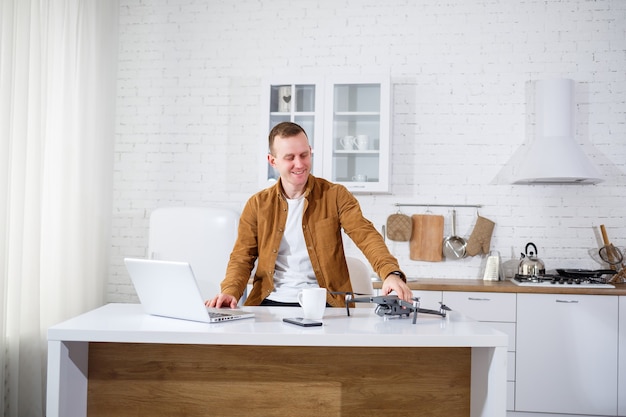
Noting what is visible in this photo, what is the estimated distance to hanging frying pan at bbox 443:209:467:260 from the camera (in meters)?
4.48

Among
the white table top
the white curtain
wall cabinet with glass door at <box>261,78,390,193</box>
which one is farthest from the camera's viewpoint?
wall cabinet with glass door at <box>261,78,390,193</box>

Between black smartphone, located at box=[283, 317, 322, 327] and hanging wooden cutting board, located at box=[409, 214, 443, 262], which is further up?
hanging wooden cutting board, located at box=[409, 214, 443, 262]

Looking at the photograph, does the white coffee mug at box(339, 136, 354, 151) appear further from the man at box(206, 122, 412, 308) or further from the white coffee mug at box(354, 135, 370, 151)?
the man at box(206, 122, 412, 308)

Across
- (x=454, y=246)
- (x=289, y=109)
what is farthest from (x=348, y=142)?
(x=454, y=246)

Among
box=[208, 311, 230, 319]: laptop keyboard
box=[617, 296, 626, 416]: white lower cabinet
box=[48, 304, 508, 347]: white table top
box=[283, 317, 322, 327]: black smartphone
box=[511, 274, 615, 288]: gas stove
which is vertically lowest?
box=[617, 296, 626, 416]: white lower cabinet

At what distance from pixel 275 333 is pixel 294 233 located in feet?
3.12

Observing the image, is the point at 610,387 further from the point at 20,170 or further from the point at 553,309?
the point at 20,170

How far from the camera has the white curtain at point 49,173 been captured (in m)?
3.25

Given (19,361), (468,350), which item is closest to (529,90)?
(468,350)

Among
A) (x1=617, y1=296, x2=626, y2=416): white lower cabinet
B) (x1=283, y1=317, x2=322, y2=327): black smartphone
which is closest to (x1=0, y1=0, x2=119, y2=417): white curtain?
Result: (x1=283, y1=317, x2=322, y2=327): black smartphone

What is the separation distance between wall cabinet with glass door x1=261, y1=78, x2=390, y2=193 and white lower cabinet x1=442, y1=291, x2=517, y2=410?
3.15ft

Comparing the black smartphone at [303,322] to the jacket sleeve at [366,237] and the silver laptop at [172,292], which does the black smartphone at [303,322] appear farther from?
the jacket sleeve at [366,237]

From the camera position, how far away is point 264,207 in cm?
267

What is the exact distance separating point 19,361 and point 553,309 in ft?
10.8
